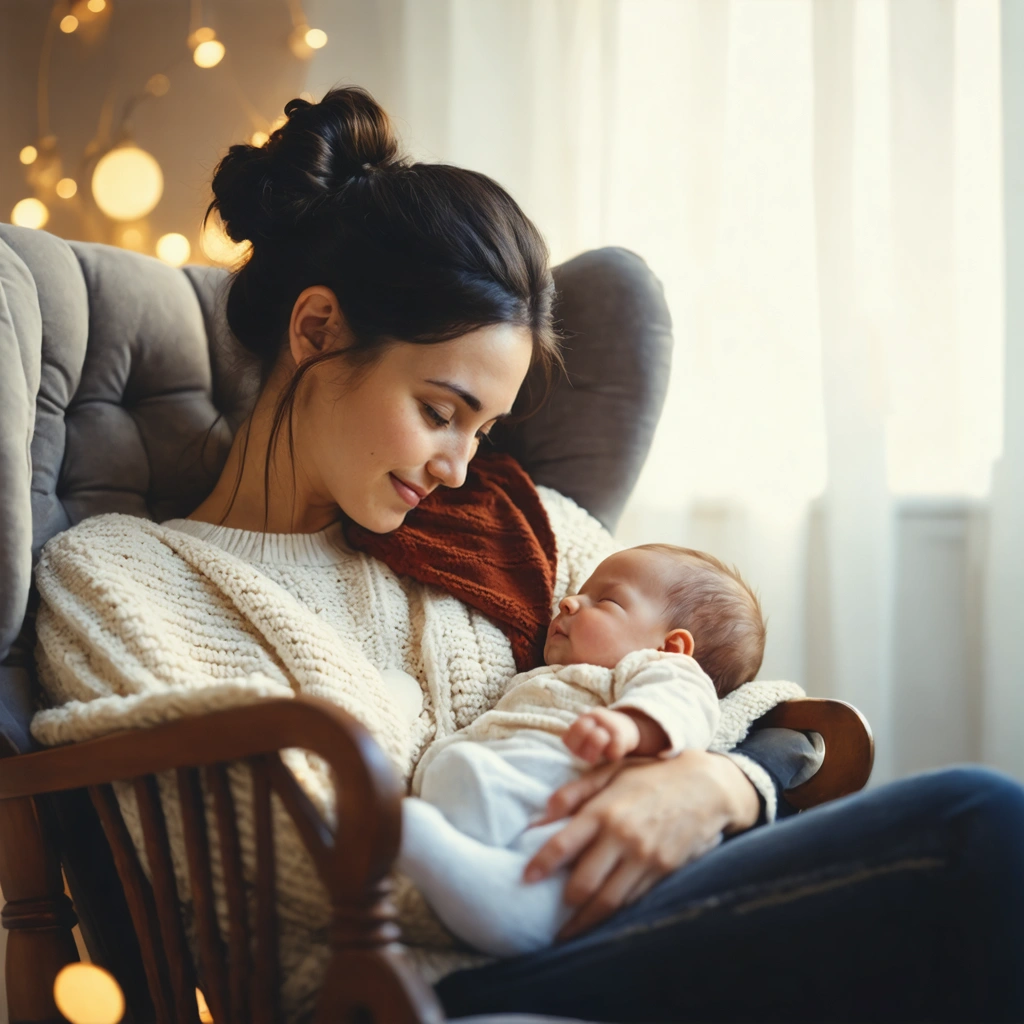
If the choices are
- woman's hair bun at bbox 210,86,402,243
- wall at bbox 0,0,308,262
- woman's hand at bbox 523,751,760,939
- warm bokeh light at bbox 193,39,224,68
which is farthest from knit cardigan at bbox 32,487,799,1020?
warm bokeh light at bbox 193,39,224,68

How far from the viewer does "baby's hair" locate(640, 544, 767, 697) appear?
119cm

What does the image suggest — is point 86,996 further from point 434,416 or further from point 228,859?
point 434,416

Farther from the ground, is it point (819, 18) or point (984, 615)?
point (819, 18)

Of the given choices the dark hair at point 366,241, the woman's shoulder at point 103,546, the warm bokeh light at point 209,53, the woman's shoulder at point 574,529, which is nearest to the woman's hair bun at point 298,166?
the dark hair at point 366,241

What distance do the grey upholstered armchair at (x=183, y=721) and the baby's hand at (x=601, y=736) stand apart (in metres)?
0.23

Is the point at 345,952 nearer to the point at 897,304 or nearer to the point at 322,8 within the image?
the point at 897,304

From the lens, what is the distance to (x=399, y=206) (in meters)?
1.18

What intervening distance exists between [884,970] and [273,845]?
0.51 metres

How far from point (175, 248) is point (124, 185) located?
0.61ft

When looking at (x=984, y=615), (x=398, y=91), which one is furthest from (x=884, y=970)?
(x=398, y=91)

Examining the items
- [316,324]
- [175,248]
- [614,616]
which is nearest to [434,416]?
[316,324]

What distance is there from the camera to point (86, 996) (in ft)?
3.25

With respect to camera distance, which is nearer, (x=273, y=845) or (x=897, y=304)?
(x=273, y=845)

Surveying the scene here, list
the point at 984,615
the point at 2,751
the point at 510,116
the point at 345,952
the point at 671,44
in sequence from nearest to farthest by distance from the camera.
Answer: the point at 345,952 < the point at 2,751 < the point at 984,615 < the point at 671,44 < the point at 510,116
